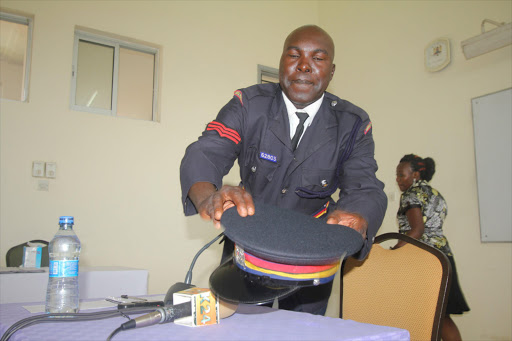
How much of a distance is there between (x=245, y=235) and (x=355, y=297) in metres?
0.83

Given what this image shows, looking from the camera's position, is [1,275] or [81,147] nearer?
[1,275]

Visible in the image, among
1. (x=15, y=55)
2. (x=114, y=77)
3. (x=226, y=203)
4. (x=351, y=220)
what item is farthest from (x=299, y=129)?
(x=15, y=55)

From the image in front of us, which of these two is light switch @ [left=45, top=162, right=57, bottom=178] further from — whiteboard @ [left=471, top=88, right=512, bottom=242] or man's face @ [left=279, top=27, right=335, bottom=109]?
whiteboard @ [left=471, top=88, right=512, bottom=242]

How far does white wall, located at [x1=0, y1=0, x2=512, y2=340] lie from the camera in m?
3.58

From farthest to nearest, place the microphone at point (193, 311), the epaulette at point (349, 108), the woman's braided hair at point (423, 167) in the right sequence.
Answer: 1. the woman's braided hair at point (423, 167)
2. the epaulette at point (349, 108)
3. the microphone at point (193, 311)

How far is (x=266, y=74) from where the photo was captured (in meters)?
5.16

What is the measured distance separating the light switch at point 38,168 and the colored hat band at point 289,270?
11.3 feet

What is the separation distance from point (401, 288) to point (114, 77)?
3.75 metres

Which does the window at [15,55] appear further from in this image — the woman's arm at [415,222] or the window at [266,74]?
the woman's arm at [415,222]

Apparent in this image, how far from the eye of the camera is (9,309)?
3.33ft

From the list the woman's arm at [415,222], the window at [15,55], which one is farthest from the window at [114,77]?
the woman's arm at [415,222]

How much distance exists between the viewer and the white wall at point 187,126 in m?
3.58

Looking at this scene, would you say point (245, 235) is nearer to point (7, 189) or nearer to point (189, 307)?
point (189, 307)

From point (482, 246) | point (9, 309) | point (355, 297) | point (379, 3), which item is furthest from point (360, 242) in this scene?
point (379, 3)
